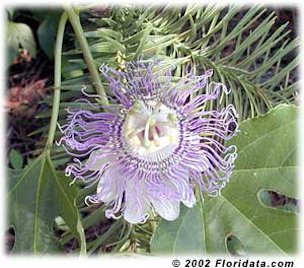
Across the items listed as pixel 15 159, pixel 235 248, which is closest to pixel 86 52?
pixel 235 248

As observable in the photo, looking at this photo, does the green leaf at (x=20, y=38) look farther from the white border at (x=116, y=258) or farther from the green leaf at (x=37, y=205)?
the green leaf at (x=37, y=205)

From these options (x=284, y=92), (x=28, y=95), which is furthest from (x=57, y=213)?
(x=28, y=95)

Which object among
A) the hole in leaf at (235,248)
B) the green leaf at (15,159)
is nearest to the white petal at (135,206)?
the hole in leaf at (235,248)

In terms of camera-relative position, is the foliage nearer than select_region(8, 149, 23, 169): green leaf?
Yes

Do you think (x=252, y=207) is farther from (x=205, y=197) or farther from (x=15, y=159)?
(x=15, y=159)

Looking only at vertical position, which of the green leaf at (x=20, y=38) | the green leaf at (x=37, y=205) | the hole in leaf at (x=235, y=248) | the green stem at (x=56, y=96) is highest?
the green leaf at (x=20, y=38)

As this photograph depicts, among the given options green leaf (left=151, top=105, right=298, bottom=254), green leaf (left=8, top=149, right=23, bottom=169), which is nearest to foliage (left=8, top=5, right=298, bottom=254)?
green leaf (left=151, top=105, right=298, bottom=254)

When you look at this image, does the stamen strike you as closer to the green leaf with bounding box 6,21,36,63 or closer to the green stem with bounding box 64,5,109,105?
the green stem with bounding box 64,5,109,105
